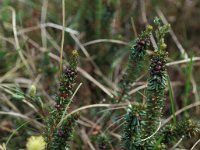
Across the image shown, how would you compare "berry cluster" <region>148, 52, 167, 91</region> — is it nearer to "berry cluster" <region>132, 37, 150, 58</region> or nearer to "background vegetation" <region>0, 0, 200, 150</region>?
"berry cluster" <region>132, 37, 150, 58</region>

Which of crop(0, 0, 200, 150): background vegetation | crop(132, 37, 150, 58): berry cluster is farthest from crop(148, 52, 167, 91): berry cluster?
crop(0, 0, 200, 150): background vegetation

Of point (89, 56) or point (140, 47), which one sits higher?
point (140, 47)

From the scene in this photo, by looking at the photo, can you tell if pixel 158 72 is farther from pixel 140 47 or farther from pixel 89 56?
pixel 89 56

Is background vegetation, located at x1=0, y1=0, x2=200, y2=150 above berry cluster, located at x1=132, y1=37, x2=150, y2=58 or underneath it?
underneath

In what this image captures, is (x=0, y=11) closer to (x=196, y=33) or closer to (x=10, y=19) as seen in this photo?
(x=10, y=19)

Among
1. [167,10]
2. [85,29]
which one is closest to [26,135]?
[85,29]

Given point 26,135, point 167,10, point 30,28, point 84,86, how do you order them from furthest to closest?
point 167,10, point 30,28, point 84,86, point 26,135

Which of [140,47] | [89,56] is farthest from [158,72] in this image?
[89,56]

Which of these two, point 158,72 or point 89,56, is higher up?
point 158,72

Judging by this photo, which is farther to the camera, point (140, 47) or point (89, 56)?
point (89, 56)

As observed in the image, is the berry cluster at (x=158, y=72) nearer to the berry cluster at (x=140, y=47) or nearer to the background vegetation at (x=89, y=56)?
the berry cluster at (x=140, y=47)

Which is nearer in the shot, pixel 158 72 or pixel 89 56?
pixel 158 72
